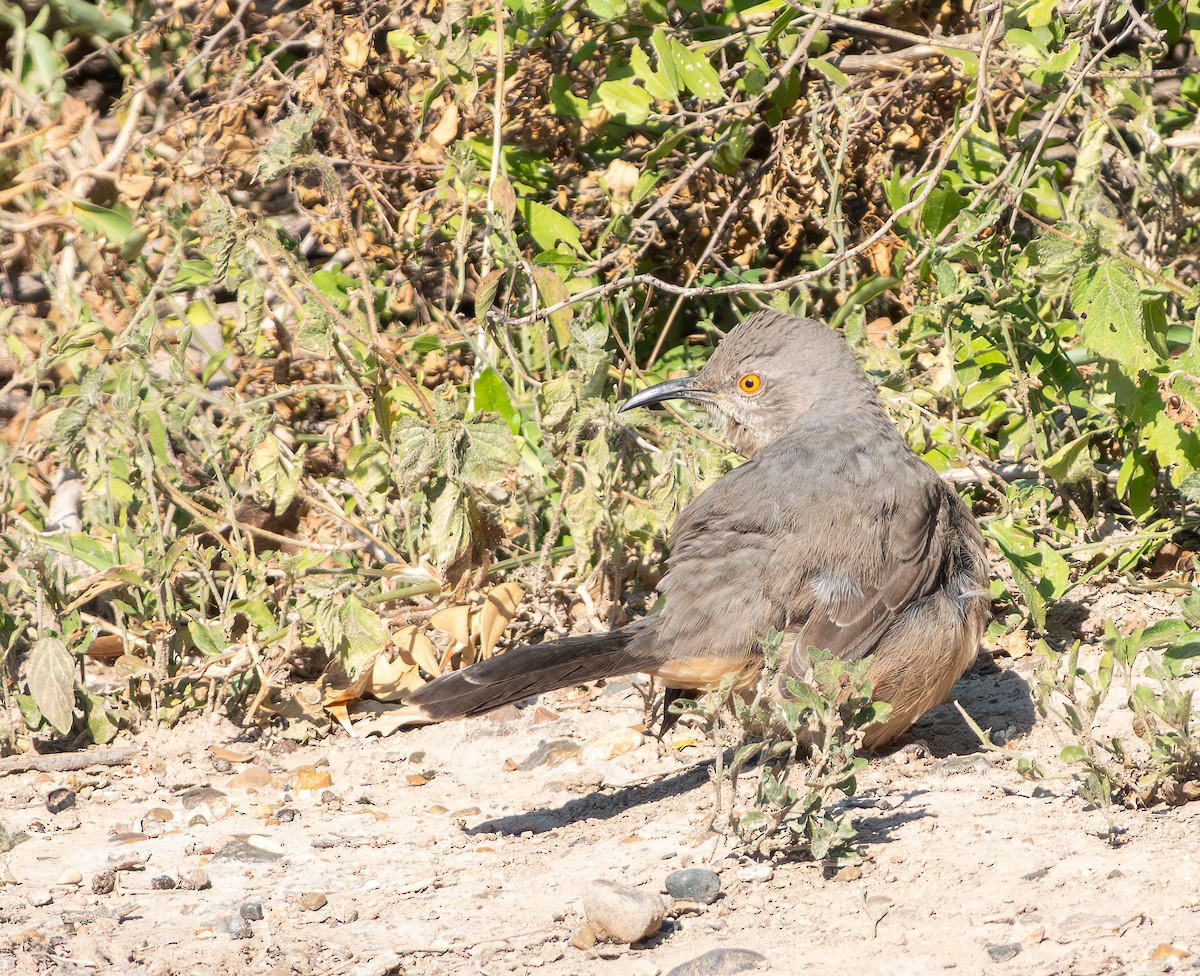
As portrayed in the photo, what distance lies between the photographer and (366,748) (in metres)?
4.83

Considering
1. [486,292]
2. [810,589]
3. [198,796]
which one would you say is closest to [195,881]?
[198,796]

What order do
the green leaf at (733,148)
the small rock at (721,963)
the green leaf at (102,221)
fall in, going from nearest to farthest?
1. the small rock at (721,963)
2. the green leaf at (733,148)
3. the green leaf at (102,221)

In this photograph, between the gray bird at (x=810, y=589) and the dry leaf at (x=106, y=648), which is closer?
the gray bird at (x=810, y=589)

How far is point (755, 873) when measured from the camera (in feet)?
11.6

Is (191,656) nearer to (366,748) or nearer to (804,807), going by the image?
(366,748)

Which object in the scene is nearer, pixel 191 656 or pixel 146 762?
pixel 146 762

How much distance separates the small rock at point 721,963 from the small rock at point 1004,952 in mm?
486

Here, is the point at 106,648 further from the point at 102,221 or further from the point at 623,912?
the point at 623,912

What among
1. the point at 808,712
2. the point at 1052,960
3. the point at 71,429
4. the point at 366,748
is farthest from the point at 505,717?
the point at 1052,960

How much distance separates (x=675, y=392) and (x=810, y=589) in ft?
4.01

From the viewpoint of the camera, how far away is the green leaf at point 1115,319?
4.36m

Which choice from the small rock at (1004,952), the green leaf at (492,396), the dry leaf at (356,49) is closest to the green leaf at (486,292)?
the green leaf at (492,396)

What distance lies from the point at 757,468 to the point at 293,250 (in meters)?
1.89

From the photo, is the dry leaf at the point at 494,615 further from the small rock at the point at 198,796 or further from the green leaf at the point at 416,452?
the small rock at the point at 198,796
